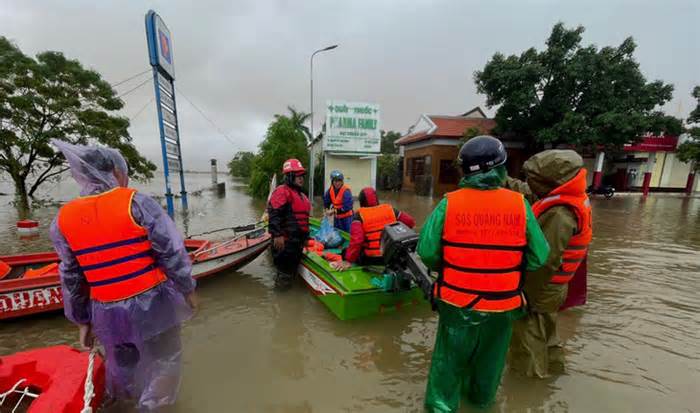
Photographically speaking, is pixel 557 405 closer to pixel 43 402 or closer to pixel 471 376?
pixel 471 376

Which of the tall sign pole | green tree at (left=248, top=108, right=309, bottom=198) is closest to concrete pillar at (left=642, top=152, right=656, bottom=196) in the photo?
green tree at (left=248, top=108, right=309, bottom=198)

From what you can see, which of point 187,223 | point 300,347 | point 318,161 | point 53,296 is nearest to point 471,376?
point 300,347

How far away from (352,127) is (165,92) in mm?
9023

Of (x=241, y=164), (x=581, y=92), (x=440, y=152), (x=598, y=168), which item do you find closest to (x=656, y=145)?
(x=598, y=168)

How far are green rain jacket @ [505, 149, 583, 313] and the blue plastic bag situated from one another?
128 inches

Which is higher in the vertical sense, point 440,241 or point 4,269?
point 440,241

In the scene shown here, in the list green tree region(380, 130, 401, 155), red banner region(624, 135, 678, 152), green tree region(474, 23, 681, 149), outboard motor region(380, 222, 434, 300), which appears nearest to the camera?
outboard motor region(380, 222, 434, 300)

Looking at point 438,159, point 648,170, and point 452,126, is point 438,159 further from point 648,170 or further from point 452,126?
point 648,170

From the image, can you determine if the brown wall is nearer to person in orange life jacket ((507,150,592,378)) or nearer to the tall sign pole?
the tall sign pole

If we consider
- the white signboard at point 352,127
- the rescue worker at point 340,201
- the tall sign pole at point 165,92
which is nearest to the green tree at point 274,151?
the white signboard at point 352,127

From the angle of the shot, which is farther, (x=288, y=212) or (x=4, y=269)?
(x=288, y=212)

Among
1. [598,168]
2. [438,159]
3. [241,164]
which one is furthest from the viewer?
[241,164]

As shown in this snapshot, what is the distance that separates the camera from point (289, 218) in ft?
13.3

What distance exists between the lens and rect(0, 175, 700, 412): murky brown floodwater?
242 centimetres
